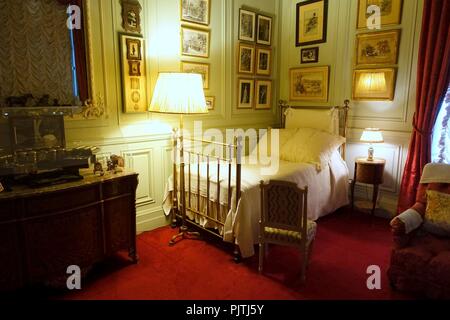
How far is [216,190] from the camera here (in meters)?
2.96

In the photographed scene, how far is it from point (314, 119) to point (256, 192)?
5.65 ft

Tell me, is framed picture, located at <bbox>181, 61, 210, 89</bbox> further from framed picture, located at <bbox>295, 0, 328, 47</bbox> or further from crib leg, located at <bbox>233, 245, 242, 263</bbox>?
crib leg, located at <bbox>233, 245, 242, 263</bbox>

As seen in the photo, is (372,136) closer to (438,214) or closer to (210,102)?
(438,214)

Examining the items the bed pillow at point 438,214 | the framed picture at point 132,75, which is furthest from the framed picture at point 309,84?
the framed picture at point 132,75

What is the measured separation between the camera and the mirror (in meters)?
2.37

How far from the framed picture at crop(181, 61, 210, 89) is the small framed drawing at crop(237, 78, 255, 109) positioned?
56cm

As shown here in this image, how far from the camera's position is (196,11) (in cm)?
346

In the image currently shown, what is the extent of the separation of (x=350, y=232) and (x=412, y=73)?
71.4 inches

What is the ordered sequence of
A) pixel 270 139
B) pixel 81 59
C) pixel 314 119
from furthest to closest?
pixel 314 119 < pixel 270 139 < pixel 81 59

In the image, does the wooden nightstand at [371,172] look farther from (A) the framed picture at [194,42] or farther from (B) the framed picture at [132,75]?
(B) the framed picture at [132,75]

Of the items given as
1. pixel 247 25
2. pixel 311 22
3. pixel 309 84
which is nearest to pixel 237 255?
pixel 309 84

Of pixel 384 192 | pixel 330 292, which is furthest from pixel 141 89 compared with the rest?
pixel 384 192

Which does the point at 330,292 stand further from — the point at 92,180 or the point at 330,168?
the point at 92,180

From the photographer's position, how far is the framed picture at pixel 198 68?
3455 millimetres
